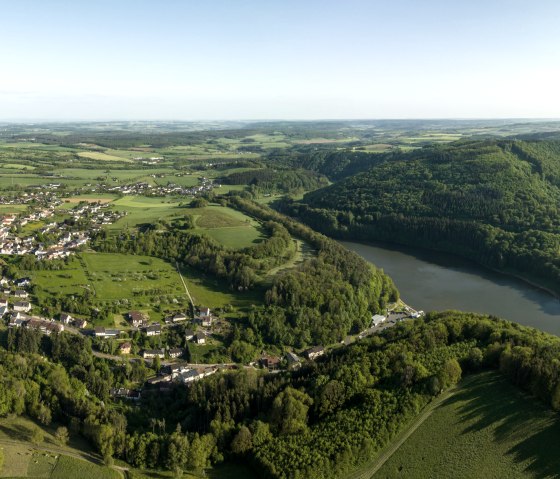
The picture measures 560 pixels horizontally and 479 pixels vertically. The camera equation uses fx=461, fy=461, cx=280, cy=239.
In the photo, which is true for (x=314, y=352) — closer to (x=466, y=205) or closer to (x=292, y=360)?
(x=292, y=360)

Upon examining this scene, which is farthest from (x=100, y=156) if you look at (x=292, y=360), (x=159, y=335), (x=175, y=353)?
(x=292, y=360)

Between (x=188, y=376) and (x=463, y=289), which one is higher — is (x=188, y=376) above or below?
above

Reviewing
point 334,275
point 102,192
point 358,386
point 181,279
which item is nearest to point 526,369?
point 358,386

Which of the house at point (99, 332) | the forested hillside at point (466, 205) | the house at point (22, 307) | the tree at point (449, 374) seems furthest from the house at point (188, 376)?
the forested hillside at point (466, 205)

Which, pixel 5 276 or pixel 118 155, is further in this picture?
pixel 118 155

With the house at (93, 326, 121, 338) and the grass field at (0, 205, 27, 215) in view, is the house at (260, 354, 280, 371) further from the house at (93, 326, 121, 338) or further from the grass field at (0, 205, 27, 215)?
the grass field at (0, 205, 27, 215)

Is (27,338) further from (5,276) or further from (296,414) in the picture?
(296,414)

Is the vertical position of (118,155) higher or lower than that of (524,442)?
higher
